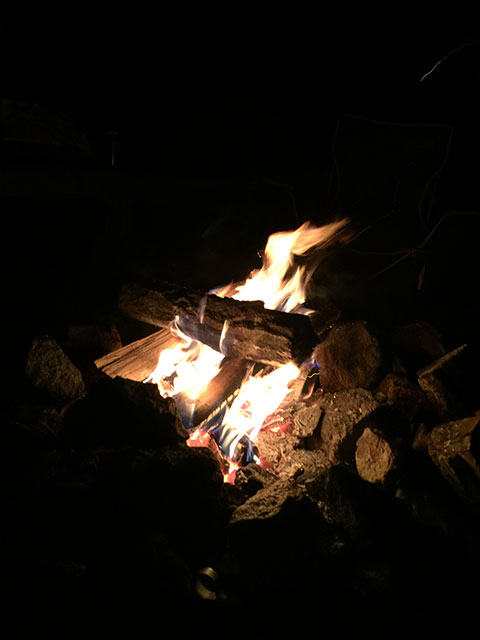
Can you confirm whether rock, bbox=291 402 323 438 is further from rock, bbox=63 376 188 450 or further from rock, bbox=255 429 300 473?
rock, bbox=63 376 188 450

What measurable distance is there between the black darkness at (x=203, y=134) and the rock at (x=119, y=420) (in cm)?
99

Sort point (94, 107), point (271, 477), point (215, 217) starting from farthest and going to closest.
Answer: point (94, 107) → point (215, 217) → point (271, 477)

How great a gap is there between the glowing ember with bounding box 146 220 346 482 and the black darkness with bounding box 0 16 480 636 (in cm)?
68

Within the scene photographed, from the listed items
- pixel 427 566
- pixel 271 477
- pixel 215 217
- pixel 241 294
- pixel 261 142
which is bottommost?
pixel 271 477

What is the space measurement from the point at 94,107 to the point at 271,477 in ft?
17.6

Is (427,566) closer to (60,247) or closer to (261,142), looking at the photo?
(60,247)

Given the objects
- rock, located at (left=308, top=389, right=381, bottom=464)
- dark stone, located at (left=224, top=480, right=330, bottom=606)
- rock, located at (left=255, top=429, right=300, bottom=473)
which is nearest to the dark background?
rock, located at (left=308, top=389, right=381, bottom=464)

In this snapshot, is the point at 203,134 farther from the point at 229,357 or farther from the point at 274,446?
the point at 274,446

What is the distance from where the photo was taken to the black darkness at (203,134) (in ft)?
13.0

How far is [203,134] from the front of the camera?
5.29 metres

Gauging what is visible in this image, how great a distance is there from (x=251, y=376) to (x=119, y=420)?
4.15ft

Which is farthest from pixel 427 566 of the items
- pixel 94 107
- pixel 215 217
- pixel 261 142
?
pixel 94 107

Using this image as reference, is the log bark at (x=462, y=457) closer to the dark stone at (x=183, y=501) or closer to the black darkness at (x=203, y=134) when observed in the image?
the dark stone at (x=183, y=501)

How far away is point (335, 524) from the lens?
2023 millimetres
